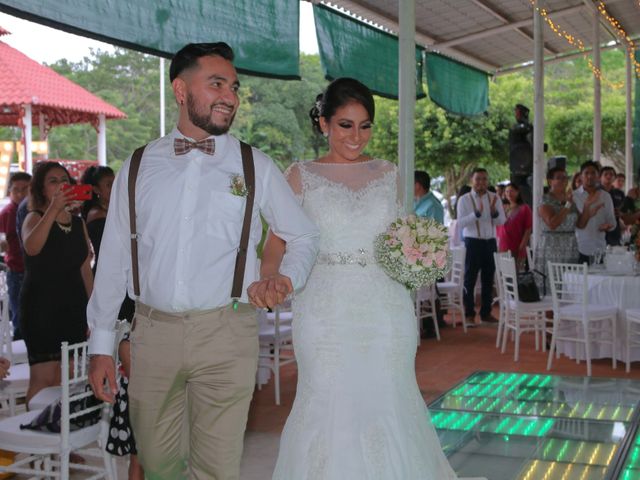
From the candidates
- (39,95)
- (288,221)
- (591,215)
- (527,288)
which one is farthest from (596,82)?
(288,221)

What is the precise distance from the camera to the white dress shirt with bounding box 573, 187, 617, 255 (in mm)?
8547

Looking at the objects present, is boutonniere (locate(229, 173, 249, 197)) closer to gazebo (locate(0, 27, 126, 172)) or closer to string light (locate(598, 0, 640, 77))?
string light (locate(598, 0, 640, 77))

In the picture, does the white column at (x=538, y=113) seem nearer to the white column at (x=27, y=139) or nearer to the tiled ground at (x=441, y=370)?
the tiled ground at (x=441, y=370)

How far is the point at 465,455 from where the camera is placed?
470 centimetres

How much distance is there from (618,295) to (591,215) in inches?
48.4

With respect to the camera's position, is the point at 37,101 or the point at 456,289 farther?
the point at 37,101

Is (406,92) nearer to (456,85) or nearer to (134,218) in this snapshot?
(134,218)

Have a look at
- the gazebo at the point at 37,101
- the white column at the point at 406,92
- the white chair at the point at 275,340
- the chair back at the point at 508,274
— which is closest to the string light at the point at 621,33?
the chair back at the point at 508,274

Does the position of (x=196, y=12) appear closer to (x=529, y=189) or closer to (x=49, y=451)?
(x=49, y=451)

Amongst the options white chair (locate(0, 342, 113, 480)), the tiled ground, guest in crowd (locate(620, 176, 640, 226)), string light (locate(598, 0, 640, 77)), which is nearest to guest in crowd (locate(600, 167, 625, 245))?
guest in crowd (locate(620, 176, 640, 226))

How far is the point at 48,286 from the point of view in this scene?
4.54m

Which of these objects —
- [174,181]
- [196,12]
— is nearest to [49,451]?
[174,181]

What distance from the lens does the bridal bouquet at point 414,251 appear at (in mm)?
3354

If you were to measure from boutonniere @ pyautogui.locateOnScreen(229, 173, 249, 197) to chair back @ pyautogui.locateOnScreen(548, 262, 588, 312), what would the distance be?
199 inches
